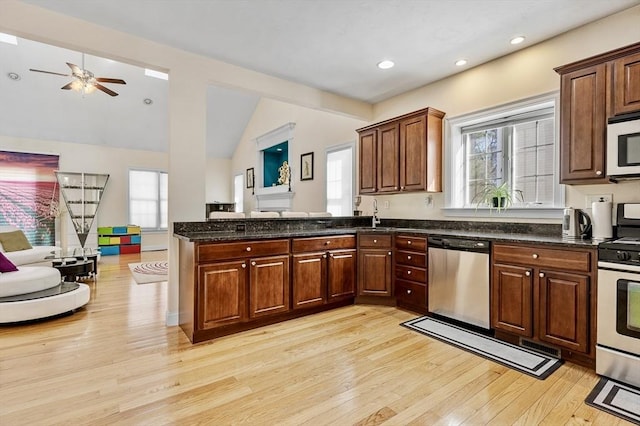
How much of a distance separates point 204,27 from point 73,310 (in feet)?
10.9

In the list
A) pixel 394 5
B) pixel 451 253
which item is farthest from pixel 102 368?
pixel 394 5

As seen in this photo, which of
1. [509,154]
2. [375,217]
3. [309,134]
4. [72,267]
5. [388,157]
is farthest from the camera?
[309,134]

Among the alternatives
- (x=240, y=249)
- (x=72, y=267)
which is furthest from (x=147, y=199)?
(x=240, y=249)

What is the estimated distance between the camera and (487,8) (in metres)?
2.57

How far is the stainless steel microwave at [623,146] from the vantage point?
2.23 m

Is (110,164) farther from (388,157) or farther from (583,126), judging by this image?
(583,126)

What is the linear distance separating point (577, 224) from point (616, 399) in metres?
1.34

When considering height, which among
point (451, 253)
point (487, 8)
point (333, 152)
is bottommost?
point (451, 253)

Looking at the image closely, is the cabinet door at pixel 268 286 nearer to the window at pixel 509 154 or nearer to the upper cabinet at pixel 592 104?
the window at pixel 509 154

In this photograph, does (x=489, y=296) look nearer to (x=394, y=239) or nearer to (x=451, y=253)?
(x=451, y=253)

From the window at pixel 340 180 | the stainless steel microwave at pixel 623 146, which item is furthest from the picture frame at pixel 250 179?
the stainless steel microwave at pixel 623 146

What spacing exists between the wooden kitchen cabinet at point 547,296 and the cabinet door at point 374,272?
1.20 m

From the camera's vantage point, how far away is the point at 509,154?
3.50 m

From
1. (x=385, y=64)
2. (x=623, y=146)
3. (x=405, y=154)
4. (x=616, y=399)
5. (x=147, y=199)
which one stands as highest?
(x=385, y=64)
